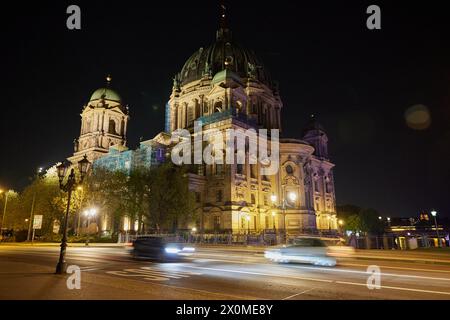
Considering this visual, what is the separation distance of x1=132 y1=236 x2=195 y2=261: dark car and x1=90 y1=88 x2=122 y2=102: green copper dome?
65.2 meters

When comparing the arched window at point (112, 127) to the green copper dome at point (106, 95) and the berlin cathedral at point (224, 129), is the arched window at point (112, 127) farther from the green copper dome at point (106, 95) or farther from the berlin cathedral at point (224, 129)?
the green copper dome at point (106, 95)

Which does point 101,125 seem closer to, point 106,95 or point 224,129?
point 106,95

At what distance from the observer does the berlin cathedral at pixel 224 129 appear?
169 feet

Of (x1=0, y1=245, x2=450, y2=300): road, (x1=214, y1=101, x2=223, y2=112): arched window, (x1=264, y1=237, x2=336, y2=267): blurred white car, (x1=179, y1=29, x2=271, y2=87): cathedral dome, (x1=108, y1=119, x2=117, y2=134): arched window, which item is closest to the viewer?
(x1=0, y1=245, x2=450, y2=300): road

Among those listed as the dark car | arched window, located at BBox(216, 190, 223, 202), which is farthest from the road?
arched window, located at BBox(216, 190, 223, 202)

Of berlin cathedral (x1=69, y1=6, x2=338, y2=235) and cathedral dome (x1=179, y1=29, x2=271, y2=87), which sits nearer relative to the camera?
berlin cathedral (x1=69, y1=6, x2=338, y2=235)

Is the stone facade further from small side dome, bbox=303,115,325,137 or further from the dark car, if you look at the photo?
the dark car

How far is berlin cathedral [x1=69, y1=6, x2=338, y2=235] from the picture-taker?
5166cm

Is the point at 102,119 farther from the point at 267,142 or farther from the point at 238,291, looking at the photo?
the point at 238,291

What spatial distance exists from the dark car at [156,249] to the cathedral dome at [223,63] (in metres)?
56.7

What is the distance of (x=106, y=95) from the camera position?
254 feet

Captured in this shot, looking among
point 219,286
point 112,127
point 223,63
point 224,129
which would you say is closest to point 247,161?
point 224,129

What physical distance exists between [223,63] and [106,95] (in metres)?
29.0
